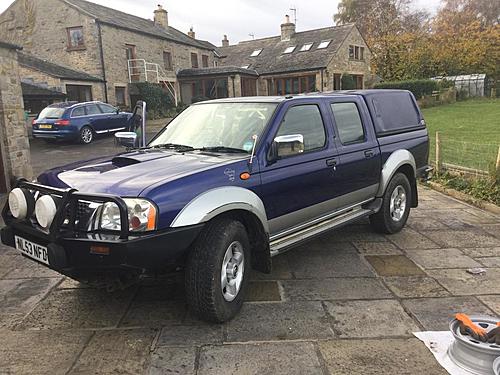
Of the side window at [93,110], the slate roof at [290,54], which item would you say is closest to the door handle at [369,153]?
the side window at [93,110]

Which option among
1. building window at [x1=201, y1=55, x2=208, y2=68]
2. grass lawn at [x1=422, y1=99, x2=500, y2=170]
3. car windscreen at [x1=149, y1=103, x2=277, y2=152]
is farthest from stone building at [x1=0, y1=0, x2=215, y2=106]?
car windscreen at [x1=149, y1=103, x2=277, y2=152]

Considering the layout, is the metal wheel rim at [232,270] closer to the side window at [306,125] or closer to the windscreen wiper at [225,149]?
the windscreen wiper at [225,149]

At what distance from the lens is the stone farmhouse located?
24139mm

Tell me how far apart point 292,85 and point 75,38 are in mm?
17251

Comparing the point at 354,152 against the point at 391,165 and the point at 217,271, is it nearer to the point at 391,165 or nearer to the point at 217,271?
the point at 391,165

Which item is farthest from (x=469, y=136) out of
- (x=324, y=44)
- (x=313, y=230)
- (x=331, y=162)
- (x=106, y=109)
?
(x=324, y=44)

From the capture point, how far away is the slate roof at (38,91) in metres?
19.5

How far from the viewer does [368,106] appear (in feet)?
18.1

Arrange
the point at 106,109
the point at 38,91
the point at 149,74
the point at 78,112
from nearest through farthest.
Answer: the point at 78,112 < the point at 106,109 < the point at 38,91 < the point at 149,74

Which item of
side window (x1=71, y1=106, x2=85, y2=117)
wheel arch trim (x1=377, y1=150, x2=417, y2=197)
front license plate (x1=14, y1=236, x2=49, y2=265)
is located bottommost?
front license plate (x1=14, y1=236, x2=49, y2=265)

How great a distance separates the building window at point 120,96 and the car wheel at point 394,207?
2339cm

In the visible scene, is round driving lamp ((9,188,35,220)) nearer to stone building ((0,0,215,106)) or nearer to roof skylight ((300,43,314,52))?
stone building ((0,0,215,106))

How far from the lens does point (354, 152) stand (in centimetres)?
502

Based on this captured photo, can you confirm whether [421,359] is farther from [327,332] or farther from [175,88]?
[175,88]
